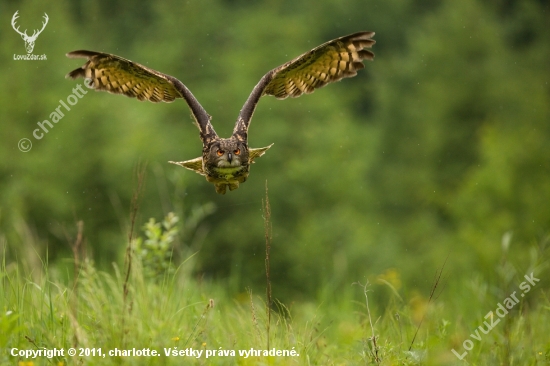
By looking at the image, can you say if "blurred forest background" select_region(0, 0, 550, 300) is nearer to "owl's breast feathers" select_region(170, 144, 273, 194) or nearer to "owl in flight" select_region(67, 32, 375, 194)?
"owl in flight" select_region(67, 32, 375, 194)

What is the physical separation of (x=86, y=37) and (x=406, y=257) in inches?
917

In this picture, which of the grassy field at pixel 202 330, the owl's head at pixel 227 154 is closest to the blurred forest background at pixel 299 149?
the grassy field at pixel 202 330

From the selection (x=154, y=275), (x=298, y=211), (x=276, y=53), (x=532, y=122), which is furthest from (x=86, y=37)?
(x=154, y=275)

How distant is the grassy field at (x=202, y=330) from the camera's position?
4.62 metres

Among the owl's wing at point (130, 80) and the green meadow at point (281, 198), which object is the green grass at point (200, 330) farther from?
the owl's wing at point (130, 80)

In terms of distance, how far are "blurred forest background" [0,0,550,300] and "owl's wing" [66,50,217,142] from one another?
6.29 metres

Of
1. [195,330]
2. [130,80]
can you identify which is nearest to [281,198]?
[130,80]

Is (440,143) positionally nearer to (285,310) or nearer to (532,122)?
(532,122)

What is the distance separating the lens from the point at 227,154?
5715 mm

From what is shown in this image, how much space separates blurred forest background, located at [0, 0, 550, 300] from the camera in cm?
2434

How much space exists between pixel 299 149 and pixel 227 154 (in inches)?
1008

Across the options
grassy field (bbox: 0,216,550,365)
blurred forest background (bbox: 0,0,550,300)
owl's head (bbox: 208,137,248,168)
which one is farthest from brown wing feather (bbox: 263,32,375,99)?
blurred forest background (bbox: 0,0,550,300)

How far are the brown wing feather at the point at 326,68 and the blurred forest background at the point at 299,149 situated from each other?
6.25 meters

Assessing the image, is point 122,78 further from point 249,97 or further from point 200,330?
point 200,330
